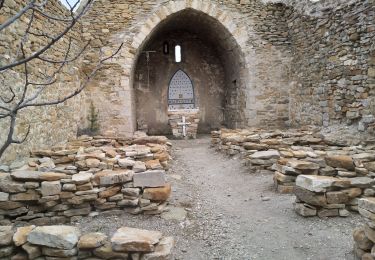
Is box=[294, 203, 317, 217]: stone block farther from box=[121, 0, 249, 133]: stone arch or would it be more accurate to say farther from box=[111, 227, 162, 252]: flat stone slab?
box=[121, 0, 249, 133]: stone arch

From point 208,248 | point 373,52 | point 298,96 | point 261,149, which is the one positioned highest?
point 373,52

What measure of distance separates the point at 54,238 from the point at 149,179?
1379 mm

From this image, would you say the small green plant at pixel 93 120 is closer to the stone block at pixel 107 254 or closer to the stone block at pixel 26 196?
the stone block at pixel 26 196

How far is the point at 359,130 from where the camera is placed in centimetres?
660

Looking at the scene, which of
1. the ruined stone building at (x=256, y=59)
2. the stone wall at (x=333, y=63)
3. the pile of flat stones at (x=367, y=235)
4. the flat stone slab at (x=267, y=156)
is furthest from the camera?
the ruined stone building at (x=256, y=59)

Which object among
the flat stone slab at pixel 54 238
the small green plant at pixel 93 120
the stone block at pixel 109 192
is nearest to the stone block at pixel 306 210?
the stone block at pixel 109 192

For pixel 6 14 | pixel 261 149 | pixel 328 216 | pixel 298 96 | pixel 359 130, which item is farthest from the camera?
pixel 298 96

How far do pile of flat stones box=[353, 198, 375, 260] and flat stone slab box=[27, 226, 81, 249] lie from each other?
2.33m

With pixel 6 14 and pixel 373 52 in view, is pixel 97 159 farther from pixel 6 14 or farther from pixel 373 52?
pixel 373 52

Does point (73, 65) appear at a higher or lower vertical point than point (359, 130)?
higher

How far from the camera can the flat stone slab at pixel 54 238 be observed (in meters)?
2.65

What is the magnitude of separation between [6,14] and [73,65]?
287cm

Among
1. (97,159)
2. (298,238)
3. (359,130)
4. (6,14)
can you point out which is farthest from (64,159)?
(359,130)

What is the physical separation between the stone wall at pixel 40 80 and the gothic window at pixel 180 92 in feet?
15.5
